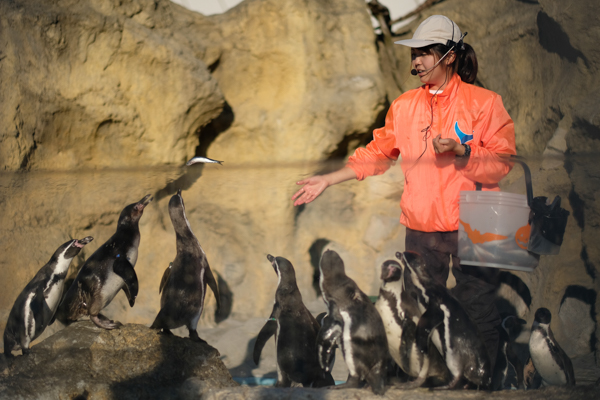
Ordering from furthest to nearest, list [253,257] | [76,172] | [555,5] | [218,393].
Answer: [555,5]
[253,257]
[76,172]
[218,393]

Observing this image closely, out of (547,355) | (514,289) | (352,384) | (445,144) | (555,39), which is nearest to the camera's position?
(445,144)

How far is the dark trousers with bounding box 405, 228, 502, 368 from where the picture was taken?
1850 millimetres

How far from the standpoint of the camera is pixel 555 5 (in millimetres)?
2814

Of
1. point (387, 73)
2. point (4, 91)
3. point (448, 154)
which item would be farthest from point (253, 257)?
point (387, 73)

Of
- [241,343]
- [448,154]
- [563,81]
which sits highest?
[563,81]

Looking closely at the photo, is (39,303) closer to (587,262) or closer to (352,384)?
(352,384)

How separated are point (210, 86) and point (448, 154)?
202cm

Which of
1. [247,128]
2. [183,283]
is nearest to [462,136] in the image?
[183,283]

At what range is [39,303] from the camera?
1.93m

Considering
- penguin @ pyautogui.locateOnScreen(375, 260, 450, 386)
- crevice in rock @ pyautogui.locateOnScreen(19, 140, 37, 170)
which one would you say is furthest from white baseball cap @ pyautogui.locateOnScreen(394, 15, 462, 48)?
crevice in rock @ pyautogui.locateOnScreen(19, 140, 37, 170)

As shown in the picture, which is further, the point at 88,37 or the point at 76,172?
the point at 88,37

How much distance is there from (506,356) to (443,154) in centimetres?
96

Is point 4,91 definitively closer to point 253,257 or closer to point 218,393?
point 253,257

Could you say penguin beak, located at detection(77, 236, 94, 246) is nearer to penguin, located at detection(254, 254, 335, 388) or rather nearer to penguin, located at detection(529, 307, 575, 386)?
penguin, located at detection(254, 254, 335, 388)
